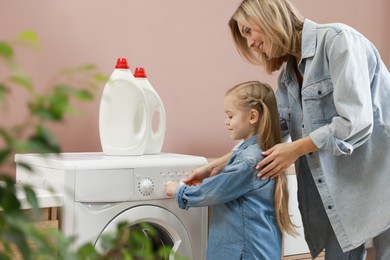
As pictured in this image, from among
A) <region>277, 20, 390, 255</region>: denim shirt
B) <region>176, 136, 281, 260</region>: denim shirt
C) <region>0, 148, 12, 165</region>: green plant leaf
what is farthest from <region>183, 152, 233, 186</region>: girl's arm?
<region>0, 148, 12, 165</region>: green plant leaf

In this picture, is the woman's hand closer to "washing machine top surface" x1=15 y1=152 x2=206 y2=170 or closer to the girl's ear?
the girl's ear

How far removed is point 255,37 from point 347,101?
0.37m

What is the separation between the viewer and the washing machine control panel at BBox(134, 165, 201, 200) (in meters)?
1.90

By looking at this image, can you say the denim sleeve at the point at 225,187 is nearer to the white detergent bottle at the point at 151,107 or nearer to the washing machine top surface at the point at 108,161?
the washing machine top surface at the point at 108,161

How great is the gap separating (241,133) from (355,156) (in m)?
0.37

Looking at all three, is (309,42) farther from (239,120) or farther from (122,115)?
(122,115)

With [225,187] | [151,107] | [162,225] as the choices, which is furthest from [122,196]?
[151,107]

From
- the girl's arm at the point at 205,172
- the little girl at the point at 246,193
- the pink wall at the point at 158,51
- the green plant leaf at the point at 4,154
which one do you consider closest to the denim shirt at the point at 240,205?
the little girl at the point at 246,193

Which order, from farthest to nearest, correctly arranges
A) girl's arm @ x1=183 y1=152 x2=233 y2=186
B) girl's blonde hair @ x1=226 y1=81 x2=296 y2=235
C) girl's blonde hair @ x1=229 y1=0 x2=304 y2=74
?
1. girl's arm @ x1=183 y1=152 x2=233 y2=186
2. girl's blonde hair @ x1=226 y1=81 x2=296 y2=235
3. girl's blonde hair @ x1=229 y1=0 x2=304 y2=74

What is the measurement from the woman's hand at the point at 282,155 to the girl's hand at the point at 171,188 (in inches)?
10.9

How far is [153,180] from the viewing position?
194cm

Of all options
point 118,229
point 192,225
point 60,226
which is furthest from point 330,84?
point 118,229

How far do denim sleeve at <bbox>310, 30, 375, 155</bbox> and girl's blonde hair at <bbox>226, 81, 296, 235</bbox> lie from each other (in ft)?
0.71

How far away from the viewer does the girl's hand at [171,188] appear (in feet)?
6.36
